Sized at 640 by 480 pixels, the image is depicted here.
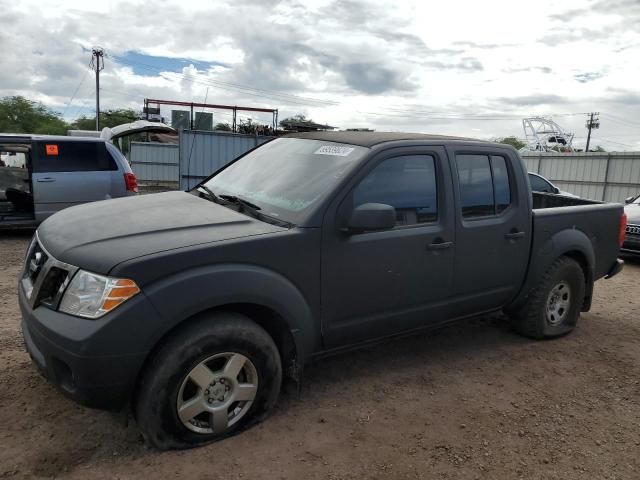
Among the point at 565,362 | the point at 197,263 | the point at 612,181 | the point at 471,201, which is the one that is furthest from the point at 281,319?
the point at 612,181

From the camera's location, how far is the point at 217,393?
2742 mm

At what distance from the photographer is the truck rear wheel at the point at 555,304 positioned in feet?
14.6

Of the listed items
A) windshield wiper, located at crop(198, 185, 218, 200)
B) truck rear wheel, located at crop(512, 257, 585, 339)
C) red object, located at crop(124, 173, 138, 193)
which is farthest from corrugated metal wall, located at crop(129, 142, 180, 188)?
truck rear wheel, located at crop(512, 257, 585, 339)

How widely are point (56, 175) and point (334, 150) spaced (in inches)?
262

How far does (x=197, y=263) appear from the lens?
102 inches

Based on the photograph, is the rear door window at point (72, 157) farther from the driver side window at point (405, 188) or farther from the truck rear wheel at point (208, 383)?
the truck rear wheel at point (208, 383)

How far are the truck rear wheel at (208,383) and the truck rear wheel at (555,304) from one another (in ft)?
8.61

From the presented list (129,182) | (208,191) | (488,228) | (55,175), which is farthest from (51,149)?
(488,228)

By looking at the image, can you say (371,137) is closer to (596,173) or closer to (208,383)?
(208,383)

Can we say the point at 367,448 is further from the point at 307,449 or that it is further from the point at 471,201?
the point at 471,201

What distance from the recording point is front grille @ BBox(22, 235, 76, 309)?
8.34ft

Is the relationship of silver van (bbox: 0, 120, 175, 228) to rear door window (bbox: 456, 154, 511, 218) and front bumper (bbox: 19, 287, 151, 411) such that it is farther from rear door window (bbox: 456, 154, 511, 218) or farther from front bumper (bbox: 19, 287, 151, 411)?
rear door window (bbox: 456, 154, 511, 218)

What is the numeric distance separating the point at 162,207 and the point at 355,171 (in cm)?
129

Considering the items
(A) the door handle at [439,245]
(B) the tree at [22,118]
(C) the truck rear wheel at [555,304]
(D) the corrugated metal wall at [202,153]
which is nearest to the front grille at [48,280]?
(A) the door handle at [439,245]
